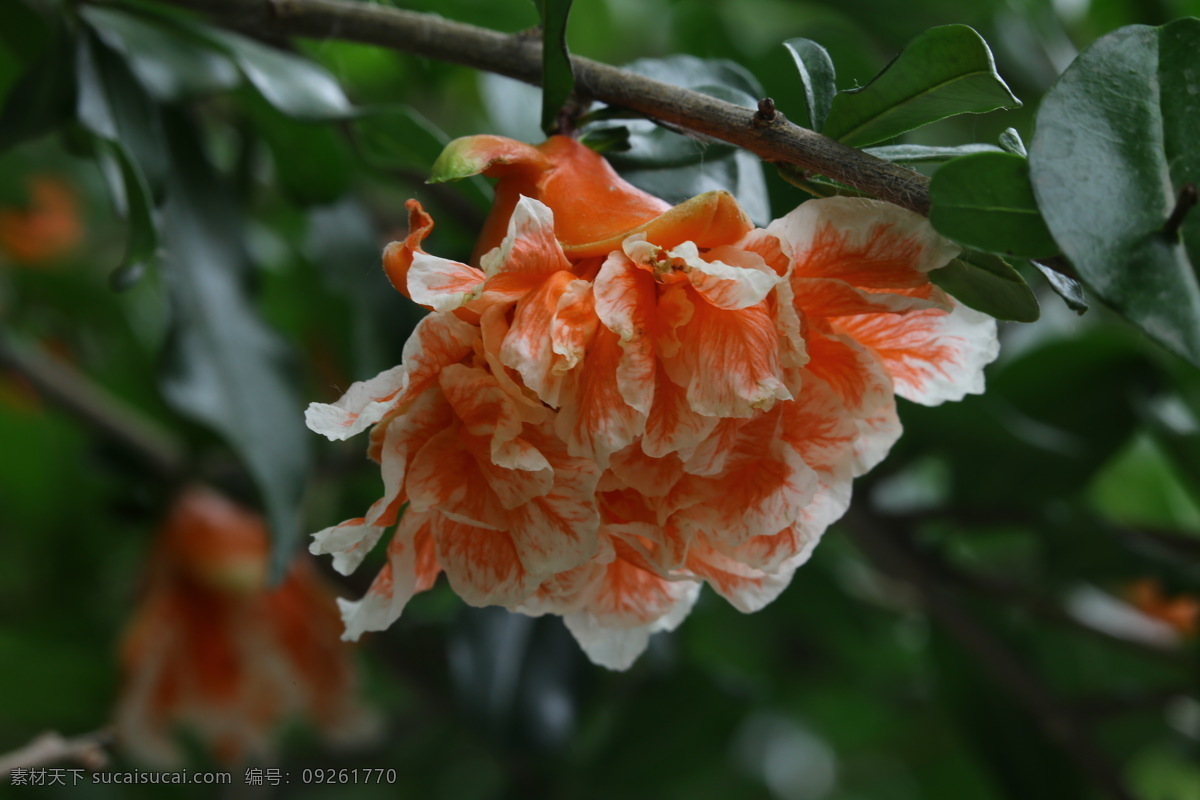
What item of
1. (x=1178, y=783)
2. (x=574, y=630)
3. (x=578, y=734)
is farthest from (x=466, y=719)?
(x=1178, y=783)

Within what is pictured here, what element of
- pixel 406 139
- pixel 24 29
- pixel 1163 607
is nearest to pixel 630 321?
pixel 406 139

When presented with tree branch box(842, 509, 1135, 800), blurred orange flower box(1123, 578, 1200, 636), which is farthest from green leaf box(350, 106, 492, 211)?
blurred orange flower box(1123, 578, 1200, 636)

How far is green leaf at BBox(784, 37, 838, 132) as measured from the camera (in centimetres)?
40

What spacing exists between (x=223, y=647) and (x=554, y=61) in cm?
69

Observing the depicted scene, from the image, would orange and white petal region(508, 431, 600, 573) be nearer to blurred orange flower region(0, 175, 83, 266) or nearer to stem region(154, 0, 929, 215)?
stem region(154, 0, 929, 215)

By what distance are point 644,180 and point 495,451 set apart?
177 mm

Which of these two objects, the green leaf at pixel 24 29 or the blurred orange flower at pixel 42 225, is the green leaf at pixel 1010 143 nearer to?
the green leaf at pixel 24 29

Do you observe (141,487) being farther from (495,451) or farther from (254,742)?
(495,451)

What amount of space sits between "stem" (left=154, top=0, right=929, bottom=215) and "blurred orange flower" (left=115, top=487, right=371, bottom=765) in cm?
51

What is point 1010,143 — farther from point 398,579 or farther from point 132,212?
point 132,212

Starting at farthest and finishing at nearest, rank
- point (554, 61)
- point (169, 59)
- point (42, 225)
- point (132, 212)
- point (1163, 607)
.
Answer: point (42, 225), point (1163, 607), point (169, 59), point (132, 212), point (554, 61)

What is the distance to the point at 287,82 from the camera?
592mm

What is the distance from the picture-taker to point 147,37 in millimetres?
664

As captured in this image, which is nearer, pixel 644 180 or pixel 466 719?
pixel 644 180
